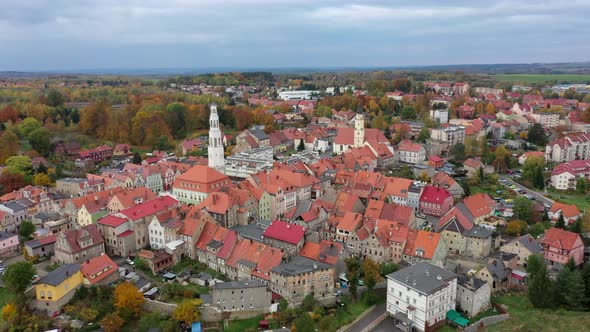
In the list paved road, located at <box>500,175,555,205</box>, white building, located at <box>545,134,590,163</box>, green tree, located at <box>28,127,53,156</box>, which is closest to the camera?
paved road, located at <box>500,175,555,205</box>

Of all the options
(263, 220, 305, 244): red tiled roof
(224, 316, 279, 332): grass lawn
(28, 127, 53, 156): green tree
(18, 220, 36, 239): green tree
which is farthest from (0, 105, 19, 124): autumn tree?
(224, 316, 279, 332): grass lawn

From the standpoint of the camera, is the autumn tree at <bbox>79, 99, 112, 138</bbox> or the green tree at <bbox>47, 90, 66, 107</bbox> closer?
the autumn tree at <bbox>79, 99, 112, 138</bbox>

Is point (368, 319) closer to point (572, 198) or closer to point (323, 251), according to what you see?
point (323, 251)

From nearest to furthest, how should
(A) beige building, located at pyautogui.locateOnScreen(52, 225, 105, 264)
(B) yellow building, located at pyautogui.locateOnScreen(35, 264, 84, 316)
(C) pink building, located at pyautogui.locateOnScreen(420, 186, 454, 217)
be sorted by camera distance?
1. (B) yellow building, located at pyautogui.locateOnScreen(35, 264, 84, 316)
2. (A) beige building, located at pyautogui.locateOnScreen(52, 225, 105, 264)
3. (C) pink building, located at pyautogui.locateOnScreen(420, 186, 454, 217)

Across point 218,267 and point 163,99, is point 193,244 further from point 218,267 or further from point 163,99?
point 163,99

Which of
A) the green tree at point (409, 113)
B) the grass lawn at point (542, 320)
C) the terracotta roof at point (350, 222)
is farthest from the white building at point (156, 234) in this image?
the green tree at point (409, 113)

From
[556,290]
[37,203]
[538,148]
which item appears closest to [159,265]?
[37,203]

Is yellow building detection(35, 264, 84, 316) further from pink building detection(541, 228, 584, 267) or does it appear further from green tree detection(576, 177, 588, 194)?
green tree detection(576, 177, 588, 194)
